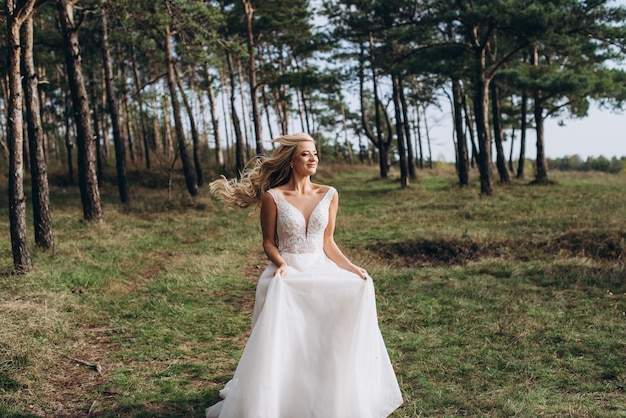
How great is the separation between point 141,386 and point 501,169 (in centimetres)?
2319

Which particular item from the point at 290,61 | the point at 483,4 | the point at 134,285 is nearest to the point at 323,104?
the point at 290,61

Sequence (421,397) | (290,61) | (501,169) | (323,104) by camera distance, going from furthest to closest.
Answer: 1. (323,104)
2. (290,61)
3. (501,169)
4. (421,397)

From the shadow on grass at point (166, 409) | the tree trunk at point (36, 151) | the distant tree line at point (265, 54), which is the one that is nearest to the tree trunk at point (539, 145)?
the distant tree line at point (265, 54)

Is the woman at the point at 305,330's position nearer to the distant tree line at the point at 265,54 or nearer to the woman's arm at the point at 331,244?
the woman's arm at the point at 331,244

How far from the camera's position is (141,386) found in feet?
17.3

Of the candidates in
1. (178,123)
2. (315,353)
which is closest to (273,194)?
(315,353)

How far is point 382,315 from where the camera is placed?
7531mm

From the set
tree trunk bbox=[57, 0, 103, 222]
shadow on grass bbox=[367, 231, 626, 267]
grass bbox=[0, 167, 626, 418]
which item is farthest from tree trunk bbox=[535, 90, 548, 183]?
tree trunk bbox=[57, 0, 103, 222]

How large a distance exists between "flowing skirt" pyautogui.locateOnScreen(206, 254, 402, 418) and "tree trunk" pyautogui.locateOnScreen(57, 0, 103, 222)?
37.1 feet

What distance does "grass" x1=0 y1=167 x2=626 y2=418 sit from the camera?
500cm

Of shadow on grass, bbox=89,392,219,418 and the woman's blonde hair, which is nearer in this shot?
the woman's blonde hair

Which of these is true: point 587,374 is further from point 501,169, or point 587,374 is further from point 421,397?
point 501,169

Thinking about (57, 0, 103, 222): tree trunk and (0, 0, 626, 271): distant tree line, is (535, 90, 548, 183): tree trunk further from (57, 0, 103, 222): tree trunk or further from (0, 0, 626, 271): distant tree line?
(57, 0, 103, 222): tree trunk

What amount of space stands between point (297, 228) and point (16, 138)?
578 cm
